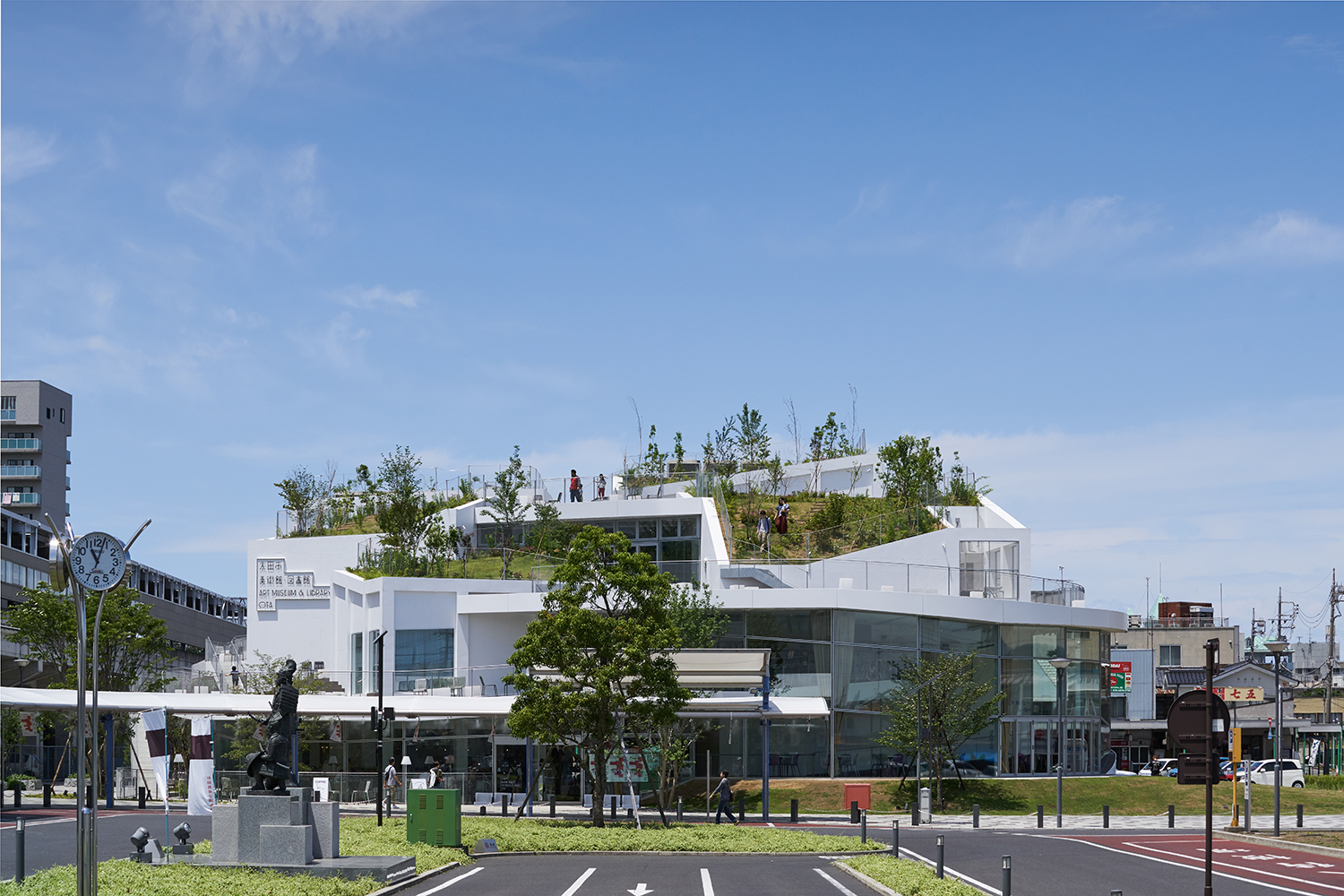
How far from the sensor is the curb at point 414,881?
21969 millimetres

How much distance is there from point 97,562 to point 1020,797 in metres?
36.4

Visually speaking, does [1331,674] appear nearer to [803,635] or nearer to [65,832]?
[803,635]

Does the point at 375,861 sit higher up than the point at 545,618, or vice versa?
the point at 545,618

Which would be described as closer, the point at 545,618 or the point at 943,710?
the point at 545,618

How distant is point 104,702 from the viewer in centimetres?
4603

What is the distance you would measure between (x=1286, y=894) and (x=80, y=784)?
19.7 meters

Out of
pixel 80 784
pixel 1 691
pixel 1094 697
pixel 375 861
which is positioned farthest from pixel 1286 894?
pixel 1 691

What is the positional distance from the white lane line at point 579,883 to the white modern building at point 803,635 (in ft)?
72.0

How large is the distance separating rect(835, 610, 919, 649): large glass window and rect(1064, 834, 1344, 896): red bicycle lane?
1616 centimetres

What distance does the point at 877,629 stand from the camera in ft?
171

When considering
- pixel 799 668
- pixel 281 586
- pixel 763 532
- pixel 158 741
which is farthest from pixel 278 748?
pixel 281 586

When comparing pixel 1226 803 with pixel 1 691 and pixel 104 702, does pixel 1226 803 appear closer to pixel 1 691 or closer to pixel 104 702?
pixel 104 702

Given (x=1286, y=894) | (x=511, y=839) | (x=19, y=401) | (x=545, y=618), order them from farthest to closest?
(x=19, y=401) → (x=545, y=618) → (x=511, y=839) → (x=1286, y=894)

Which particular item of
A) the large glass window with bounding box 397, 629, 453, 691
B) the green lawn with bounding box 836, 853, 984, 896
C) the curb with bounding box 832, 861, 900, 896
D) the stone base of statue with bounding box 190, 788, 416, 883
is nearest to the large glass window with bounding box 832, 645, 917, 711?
the large glass window with bounding box 397, 629, 453, 691
